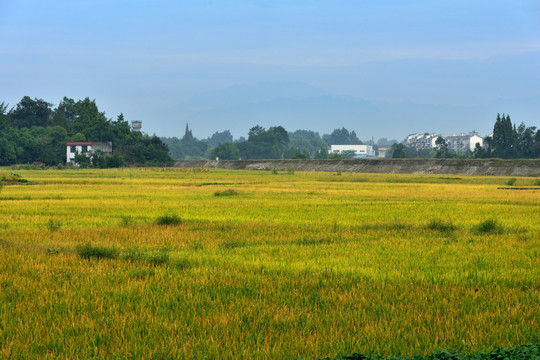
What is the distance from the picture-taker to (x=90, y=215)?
1759 centimetres

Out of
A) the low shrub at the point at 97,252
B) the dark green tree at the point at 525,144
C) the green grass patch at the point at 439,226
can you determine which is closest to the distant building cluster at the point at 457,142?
the dark green tree at the point at 525,144

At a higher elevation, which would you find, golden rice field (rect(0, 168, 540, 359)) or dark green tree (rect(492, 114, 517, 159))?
dark green tree (rect(492, 114, 517, 159))

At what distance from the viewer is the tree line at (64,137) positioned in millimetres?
79625

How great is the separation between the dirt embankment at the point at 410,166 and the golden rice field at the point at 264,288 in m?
42.5

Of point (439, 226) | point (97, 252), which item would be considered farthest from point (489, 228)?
point (97, 252)

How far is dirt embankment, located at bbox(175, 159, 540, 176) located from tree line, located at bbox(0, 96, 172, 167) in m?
7.27

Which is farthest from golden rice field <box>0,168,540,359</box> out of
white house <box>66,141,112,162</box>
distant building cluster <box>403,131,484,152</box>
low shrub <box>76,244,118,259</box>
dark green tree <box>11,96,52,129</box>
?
distant building cluster <box>403,131,484,152</box>

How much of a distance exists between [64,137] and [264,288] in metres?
83.9

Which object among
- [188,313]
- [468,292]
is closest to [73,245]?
[188,313]

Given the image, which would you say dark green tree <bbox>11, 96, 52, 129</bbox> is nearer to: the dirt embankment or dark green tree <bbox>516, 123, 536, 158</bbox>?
the dirt embankment

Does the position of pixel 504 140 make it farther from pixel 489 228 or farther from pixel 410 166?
pixel 489 228

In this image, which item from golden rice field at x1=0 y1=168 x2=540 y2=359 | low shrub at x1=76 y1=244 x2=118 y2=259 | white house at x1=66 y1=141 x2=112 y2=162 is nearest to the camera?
golden rice field at x1=0 y1=168 x2=540 y2=359

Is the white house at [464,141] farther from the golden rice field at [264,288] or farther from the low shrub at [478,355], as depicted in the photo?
the low shrub at [478,355]

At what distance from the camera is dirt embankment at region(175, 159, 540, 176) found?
5509 cm
